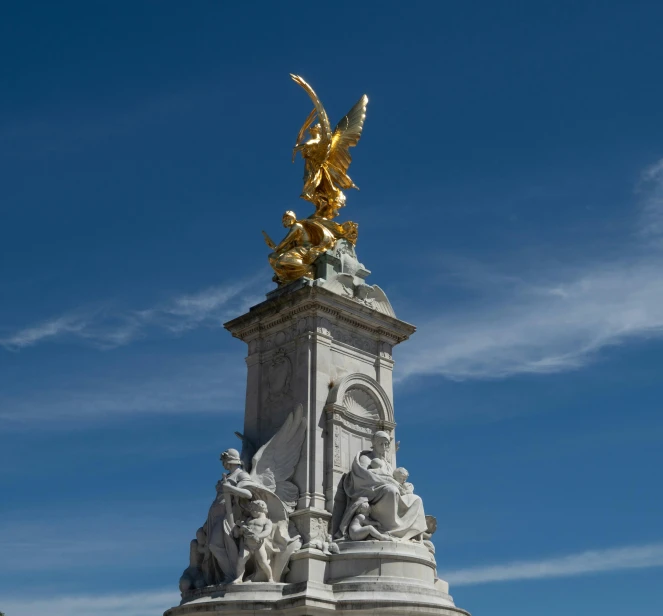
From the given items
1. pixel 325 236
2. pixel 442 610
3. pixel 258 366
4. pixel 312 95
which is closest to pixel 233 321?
pixel 258 366

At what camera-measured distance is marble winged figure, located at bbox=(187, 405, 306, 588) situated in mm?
22203

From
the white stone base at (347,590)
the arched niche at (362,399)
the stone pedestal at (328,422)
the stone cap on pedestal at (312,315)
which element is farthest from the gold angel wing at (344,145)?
the white stone base at (347,590)

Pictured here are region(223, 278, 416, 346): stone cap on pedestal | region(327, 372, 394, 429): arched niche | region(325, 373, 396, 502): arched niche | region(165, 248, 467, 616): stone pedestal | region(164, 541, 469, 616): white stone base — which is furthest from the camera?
region(223, 278, 416, 346): stone cap on pedestal

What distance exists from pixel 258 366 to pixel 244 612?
685cm

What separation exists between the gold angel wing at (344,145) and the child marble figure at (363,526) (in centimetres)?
965

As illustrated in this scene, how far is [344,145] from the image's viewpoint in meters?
28.4

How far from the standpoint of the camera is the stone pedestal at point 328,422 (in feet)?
70.4

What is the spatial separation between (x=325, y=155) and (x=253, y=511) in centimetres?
1049

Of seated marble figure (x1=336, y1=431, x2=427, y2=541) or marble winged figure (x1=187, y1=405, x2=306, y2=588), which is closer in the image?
marble winged figure (x1=187, y1=405, x2=306, y2=588)

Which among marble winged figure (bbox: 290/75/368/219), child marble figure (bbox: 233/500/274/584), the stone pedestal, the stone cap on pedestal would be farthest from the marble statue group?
marble winged figure (bbox: 290/75/368/219)

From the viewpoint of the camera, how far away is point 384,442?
79.8ft

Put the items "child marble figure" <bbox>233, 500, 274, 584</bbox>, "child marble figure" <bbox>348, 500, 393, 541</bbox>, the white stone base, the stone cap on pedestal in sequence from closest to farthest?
the white stone base, "child marble figure" <bbox>233, 500, 274, 584</bbox>, "child marble figure" <bbox>348, 500, 393, 541</bbox>, the stone cap on pedestal

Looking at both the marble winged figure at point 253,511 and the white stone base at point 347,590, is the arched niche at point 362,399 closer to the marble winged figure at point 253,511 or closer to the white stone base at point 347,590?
the marble winged figure at point 253,511

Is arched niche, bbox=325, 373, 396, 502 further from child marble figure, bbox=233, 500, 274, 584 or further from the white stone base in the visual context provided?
child marble figure, bbox=233, 500, 274, 584
